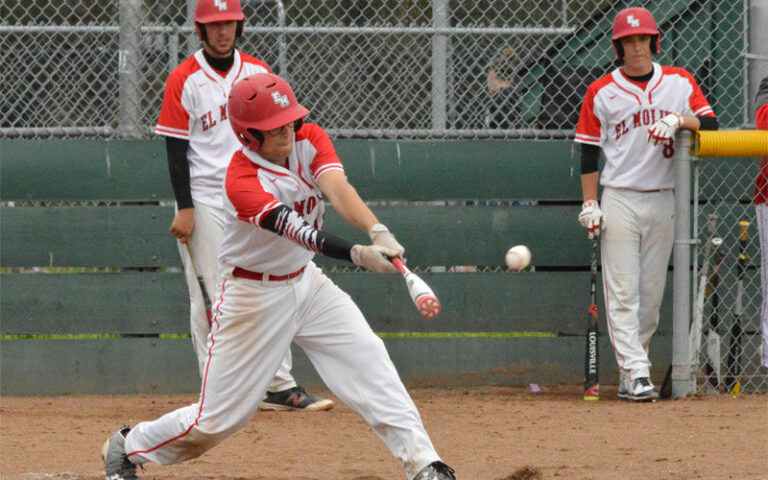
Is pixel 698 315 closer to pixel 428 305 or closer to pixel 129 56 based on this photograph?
pixel 428 305

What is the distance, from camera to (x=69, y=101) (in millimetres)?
6531

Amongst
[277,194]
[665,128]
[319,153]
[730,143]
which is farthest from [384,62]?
[277,194]

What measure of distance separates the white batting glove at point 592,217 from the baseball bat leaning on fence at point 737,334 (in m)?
0.90

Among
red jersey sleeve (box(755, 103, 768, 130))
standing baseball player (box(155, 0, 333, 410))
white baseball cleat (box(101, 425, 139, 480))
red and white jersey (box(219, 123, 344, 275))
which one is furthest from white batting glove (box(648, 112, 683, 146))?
white baseball cleat (box(101, 425, 139, 480))

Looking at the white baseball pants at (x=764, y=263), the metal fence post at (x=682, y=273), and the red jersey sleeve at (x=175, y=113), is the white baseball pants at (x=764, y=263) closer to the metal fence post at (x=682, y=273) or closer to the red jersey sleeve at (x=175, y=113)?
the metal fence post at (x=682, y=273)

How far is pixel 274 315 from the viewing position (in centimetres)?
372

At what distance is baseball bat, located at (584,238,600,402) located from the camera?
6.00 m

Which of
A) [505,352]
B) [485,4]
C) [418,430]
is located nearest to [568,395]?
[505,352]

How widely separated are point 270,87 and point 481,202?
3112 millimetres

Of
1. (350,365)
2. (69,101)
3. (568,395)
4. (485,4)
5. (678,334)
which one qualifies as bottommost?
(568,395)

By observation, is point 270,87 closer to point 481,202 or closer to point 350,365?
point 350,365

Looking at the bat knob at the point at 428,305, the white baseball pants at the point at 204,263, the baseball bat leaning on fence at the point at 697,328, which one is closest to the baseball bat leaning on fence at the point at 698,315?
the baseball bat leaning on fence at the point at 697,328

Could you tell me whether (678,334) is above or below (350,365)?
below

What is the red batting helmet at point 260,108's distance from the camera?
3543 mm
